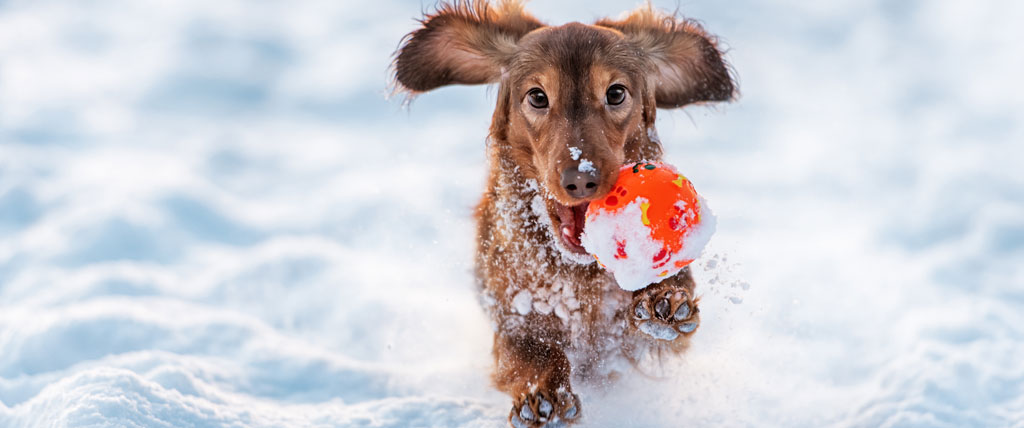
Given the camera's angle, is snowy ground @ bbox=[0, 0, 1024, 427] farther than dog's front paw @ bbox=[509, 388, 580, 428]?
Yes

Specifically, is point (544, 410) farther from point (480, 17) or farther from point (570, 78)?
point (480, 17)

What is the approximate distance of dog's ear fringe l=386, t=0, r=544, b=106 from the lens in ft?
10.5

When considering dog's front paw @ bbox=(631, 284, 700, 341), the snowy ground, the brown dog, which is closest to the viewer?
dog's front paw @ bbox=(631, 284, 700, 341)

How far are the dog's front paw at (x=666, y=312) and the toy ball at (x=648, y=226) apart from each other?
0.08m

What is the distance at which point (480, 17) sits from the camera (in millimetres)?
3240

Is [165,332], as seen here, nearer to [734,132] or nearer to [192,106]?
[192,106]

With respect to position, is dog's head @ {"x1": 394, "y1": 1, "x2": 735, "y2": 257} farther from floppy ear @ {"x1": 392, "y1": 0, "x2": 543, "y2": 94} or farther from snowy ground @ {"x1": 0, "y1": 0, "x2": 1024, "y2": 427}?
snowy ground @ {"x1": 0, "y1": 0, "x2": 1024, "y2": 427}

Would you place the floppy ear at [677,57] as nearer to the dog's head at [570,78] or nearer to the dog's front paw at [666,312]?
the dog's head at [570,78]

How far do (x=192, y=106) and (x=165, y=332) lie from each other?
9.44ft

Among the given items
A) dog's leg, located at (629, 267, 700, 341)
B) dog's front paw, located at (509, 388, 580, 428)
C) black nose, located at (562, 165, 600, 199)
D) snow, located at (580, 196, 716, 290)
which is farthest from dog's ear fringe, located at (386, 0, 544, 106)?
dog's front paw, located at (509, 388, 580, 428)

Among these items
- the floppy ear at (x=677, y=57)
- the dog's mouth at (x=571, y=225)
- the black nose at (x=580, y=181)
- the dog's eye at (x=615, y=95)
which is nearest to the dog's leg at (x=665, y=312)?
the dog's mouth at (x=571, y=225)

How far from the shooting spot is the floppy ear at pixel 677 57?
3225 millimetres

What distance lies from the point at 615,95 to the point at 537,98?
264 millimetres

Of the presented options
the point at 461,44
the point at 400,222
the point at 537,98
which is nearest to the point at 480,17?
the point at 461,44
